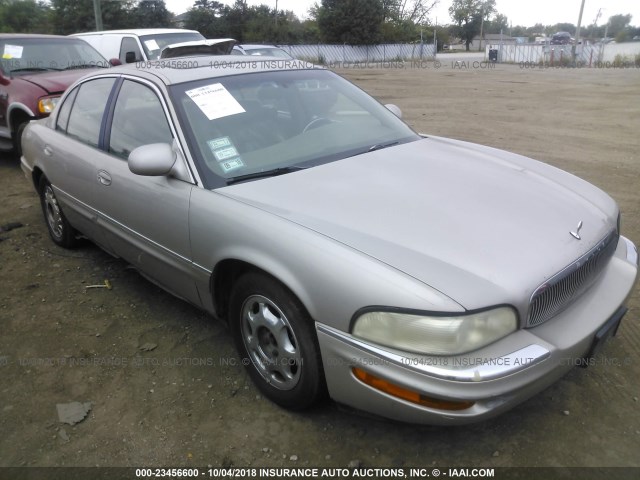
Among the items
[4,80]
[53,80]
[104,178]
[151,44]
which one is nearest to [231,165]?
[104,178]

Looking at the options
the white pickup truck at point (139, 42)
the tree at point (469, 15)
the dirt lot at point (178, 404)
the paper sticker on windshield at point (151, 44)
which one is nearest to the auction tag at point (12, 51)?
the white pickup truck at point (139, 42)

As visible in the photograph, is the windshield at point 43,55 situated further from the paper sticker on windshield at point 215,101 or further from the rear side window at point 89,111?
the paper sticker on windshield at point 215,101

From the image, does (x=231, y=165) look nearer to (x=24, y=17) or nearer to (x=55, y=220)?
(x=55, y=220)

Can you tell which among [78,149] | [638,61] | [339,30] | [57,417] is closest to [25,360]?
[57,417]

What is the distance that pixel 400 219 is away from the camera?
2.22m

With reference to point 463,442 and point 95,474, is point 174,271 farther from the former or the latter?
point 463,442

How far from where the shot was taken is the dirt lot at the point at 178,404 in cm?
223

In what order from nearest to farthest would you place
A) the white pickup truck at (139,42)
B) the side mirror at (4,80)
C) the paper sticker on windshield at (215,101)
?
the paper sticker on windshield at (215,101)
the side mirror at (4,80)
the white pickup truck at (139,42)

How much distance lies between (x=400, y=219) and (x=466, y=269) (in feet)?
1.32

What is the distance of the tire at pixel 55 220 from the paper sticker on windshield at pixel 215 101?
1.92 metres

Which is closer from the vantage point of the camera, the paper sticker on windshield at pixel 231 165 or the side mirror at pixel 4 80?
the paper sticker on windshield at pixel 231 165

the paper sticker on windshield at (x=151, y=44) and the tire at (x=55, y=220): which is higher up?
the paper sticker on windshield at (x=151, y=44)

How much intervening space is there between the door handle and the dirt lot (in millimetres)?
857

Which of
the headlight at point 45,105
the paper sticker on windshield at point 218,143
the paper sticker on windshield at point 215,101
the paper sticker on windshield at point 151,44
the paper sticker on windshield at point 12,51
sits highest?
the paper sticker on windshield at point 151,44
